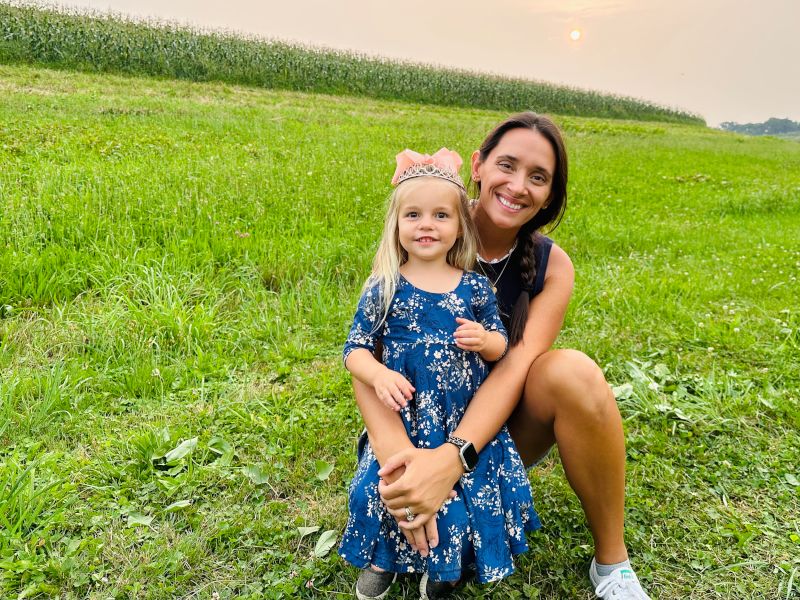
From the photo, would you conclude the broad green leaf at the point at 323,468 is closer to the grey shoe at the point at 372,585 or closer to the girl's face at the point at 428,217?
the grey shoe at the point at 372,585

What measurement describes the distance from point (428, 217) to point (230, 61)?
20.9 meters

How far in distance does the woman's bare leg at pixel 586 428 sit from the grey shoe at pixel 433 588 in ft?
1.94

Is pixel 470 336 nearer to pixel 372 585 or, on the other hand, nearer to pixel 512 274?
pixel 512 274

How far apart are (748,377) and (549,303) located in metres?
2.10

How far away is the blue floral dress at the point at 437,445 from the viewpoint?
1893 mm

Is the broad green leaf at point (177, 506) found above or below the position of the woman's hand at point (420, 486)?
below

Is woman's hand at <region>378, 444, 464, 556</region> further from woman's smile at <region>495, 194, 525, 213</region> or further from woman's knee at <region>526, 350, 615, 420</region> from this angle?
woman's smile at <region>495, 194, 525, 213</region>

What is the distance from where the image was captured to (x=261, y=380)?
3400 millimetres

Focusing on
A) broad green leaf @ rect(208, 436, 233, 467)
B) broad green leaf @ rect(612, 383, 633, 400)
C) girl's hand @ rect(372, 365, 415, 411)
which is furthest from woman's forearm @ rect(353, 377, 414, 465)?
broad green leaf @ rect(612, 383, 633, 400)

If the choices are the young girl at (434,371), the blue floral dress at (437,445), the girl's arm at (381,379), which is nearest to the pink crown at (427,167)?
the young girl at (434,371)

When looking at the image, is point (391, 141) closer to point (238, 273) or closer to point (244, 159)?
point (244, 159)

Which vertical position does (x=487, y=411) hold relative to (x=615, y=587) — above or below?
above

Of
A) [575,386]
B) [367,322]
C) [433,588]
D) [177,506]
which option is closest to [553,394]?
[575,386]

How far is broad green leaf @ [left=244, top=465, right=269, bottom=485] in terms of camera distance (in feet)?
8.66
